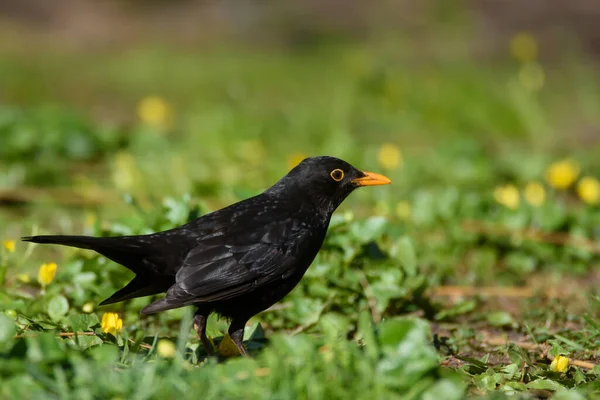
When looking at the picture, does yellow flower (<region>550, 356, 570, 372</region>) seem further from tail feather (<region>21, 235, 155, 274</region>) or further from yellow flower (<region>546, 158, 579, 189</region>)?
yellow flower (<region>546, 158, 579, 189</region>)

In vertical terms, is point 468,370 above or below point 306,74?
below

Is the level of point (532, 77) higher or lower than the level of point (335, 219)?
higher

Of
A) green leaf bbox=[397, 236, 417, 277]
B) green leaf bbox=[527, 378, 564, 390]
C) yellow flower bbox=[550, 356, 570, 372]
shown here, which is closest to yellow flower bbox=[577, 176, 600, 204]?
green leaf bbox=[397, 236, 417, 277]

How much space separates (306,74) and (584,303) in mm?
6933

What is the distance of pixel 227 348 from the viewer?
15.0 feet

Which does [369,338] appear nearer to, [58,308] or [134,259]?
[134,259]

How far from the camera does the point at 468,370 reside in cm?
426

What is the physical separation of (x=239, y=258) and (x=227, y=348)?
1.45ft

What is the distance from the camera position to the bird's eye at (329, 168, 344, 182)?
5.19 meters

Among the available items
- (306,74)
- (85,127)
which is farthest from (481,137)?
(85,127)

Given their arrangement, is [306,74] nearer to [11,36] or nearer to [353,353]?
[11,36]

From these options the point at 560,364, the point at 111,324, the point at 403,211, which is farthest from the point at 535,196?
the point at 111,324

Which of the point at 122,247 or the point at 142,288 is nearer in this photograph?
the point at 122,247

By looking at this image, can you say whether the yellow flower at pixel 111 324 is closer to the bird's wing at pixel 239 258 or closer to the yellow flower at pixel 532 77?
the bird's wing at pixel 239 258
